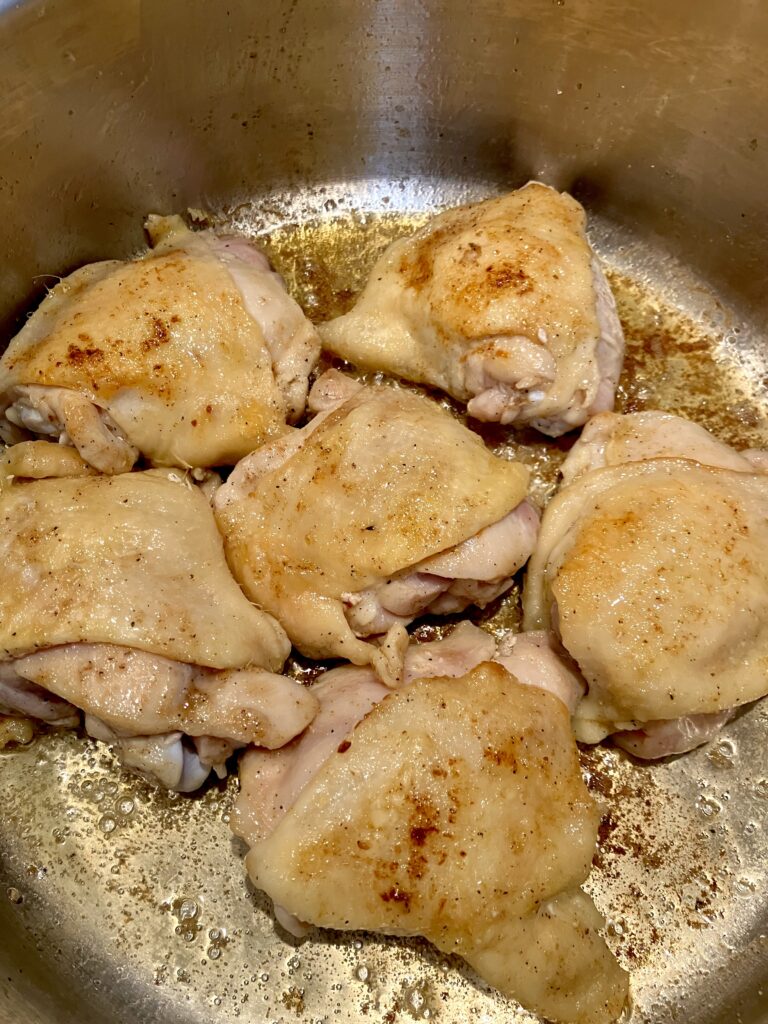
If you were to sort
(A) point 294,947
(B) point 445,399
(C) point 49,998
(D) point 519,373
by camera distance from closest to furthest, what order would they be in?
(C) point 49,998 → (A) point 294,947 → (D) point 519,373 → (B) point 445,399

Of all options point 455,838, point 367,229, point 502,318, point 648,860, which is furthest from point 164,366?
point 648,860

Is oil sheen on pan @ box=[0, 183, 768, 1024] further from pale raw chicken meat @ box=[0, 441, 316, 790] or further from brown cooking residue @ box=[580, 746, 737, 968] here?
pale raw chicken meat @ box=[0, 441, 316, 790]

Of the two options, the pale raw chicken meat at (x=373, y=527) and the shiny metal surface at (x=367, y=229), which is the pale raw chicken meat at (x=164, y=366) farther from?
the shiny metal surface at (x=367, y=229)

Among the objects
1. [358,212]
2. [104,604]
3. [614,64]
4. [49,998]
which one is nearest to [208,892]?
[49,998]

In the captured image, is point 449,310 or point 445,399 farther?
point 445,399

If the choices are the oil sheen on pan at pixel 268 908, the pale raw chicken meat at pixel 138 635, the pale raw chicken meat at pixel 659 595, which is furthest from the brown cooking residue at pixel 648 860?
the pale raw chicken meat at pixel 138 635

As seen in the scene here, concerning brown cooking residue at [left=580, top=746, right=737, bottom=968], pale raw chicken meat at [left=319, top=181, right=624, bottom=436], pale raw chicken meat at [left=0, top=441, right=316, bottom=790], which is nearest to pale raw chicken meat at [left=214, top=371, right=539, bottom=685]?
pale raw chicken meat at [left=0, top=441, right=316, bottom=790]

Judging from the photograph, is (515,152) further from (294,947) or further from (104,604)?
(294,947)
